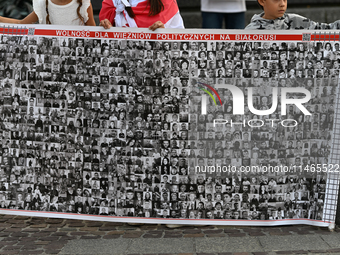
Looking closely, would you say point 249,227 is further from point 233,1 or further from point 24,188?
point 233,1

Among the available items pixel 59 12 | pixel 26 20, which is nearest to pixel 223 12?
pixel 59 12

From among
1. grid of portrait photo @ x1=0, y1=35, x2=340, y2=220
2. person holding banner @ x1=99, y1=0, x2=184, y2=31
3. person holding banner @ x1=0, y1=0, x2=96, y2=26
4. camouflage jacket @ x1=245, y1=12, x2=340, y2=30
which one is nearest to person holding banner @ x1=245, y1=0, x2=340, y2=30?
camouflage jacket @ x1=245, y1=12, x2=340, y2=30

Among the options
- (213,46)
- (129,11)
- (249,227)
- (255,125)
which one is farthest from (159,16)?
(249,227)

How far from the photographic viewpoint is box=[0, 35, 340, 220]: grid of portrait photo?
3348 mm

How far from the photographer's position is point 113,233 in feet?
11.6

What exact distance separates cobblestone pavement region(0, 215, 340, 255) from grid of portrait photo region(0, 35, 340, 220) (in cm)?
13

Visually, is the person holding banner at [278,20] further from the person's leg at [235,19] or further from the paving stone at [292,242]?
the person's leg at [235,19]

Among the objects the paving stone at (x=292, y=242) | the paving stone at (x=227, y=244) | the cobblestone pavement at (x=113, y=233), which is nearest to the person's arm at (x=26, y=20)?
the cobblestone pavement at (x=113, y=233)

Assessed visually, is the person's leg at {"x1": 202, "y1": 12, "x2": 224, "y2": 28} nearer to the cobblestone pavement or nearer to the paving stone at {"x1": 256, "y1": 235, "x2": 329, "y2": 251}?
the cobblestone pavement

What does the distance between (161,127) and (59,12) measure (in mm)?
1335

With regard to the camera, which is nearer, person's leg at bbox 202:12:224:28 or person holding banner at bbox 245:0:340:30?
person holding banner at bbox 245:0:340:30

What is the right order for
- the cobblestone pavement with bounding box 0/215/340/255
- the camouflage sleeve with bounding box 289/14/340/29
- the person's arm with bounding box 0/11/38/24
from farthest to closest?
the person's arm with bounding box 0/11/38/24
the camouflage sleeve with bounding box 289/14/340/29
the cobblestone pavement with bounding box 0/215/340/255

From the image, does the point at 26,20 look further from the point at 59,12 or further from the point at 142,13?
the point at 142,13

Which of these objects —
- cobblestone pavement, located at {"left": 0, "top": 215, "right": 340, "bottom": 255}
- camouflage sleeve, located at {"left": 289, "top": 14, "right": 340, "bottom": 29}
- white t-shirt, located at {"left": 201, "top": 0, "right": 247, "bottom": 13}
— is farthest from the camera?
white t-shirt, located at {"left": 201, "top": 0, "right": 247, "bottom": 13}
